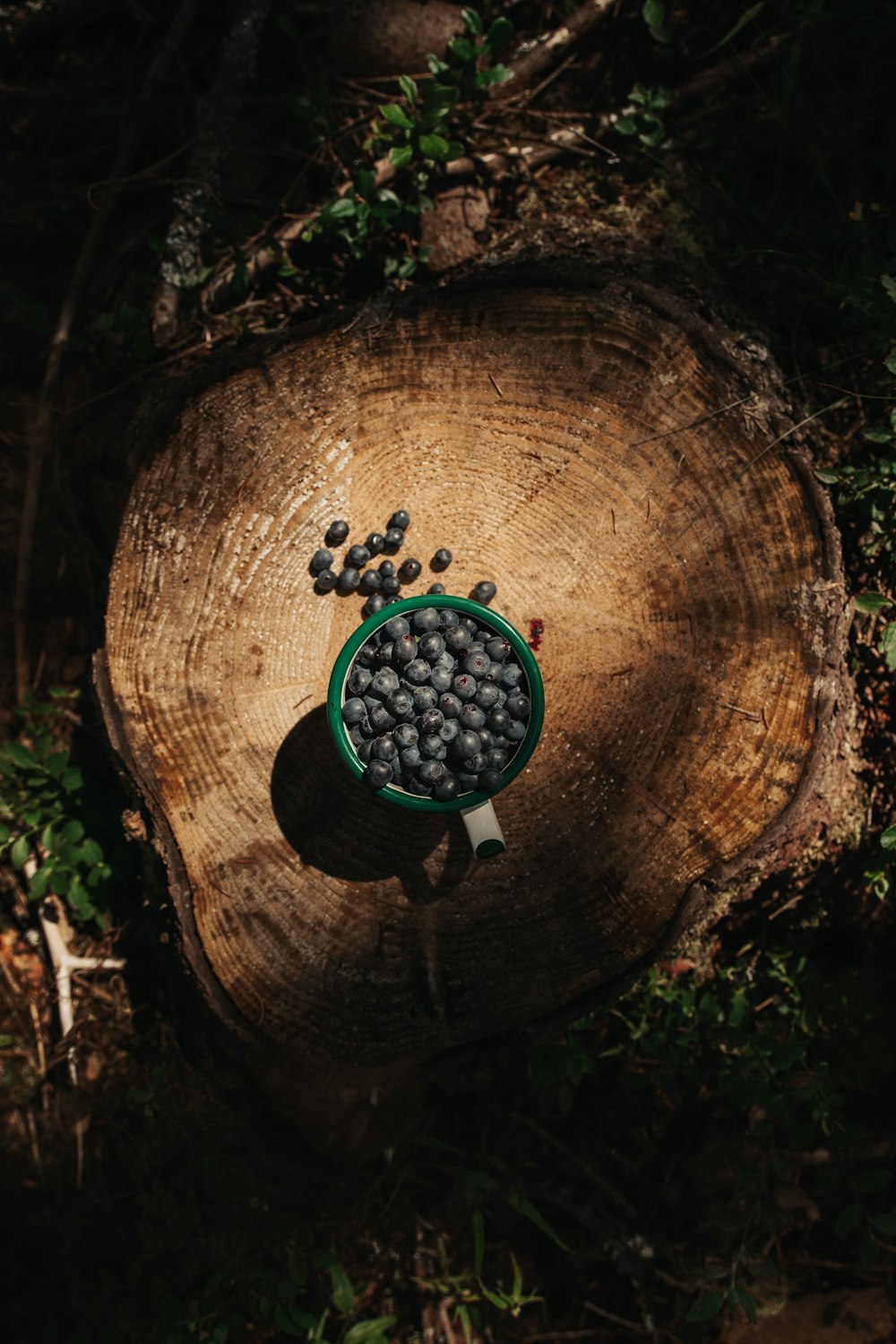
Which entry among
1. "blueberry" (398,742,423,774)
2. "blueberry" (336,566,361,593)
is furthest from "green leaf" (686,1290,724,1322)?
"blueberry" (336,566,361,593)

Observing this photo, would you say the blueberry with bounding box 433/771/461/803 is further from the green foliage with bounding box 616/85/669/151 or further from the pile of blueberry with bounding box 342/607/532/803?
the green foliage with bounding box 616/85/669/151

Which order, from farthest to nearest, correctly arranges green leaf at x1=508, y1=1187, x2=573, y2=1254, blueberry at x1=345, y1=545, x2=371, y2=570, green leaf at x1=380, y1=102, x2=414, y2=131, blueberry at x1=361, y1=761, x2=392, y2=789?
green leaf at x1=508, y1=1187, x2=573, y2=1254
green leaf at x1=380, y1=102, x2=414, y2=131
blueberry at x1=345, y1=545, x2=371, y2=570
blueberry at x1=361, y1=761, x2=392, y2=789

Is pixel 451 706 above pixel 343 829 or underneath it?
above

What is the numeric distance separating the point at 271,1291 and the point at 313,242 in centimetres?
354

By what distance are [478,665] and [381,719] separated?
287mm

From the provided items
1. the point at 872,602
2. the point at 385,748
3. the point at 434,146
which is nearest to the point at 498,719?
the point at 385,748

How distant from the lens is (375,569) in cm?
252

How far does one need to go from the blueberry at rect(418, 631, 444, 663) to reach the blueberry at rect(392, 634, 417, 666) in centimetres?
3

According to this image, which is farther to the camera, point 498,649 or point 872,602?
point 872,602

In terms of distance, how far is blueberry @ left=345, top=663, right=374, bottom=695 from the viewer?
2344 millimetres

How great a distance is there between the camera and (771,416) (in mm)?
2383

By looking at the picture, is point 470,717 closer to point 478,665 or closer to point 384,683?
point 478,665

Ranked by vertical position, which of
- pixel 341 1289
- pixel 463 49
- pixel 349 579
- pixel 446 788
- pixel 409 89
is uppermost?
pixel 463 49

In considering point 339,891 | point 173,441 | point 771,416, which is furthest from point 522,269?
point 339,891
